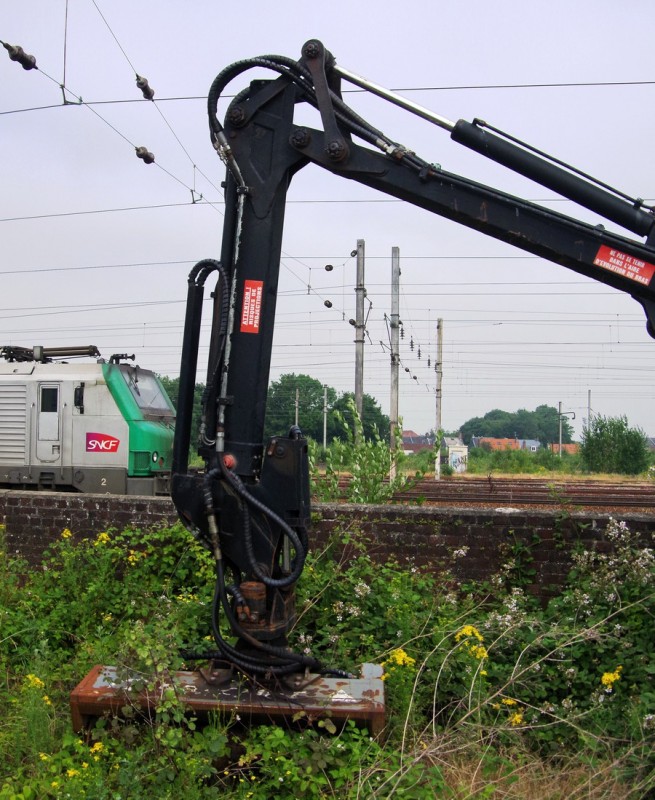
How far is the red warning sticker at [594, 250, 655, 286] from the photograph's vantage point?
194 inches

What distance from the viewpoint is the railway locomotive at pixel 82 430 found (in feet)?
44.4

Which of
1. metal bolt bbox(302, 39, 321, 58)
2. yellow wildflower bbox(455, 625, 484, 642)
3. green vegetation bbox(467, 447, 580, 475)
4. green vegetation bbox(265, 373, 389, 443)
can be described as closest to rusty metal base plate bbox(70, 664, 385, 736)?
yellow wildflower bbox(455, 625, 484, 642)

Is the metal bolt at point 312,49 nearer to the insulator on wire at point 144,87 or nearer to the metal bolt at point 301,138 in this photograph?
the metal bolt at point 301,138

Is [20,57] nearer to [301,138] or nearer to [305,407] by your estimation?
[301,138]

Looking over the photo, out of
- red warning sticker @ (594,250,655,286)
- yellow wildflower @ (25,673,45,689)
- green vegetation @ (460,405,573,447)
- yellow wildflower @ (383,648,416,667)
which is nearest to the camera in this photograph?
red warning sticker @ (594,250,655,286)

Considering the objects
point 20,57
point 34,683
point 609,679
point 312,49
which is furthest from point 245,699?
point 20,57

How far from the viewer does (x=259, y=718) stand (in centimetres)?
475

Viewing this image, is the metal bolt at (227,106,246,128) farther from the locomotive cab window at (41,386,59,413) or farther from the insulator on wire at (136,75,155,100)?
the locomotive cab window at (41,386,59,413)

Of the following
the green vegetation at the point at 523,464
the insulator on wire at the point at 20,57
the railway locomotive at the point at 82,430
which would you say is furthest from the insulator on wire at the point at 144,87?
the green vegetation at the point at 523,464

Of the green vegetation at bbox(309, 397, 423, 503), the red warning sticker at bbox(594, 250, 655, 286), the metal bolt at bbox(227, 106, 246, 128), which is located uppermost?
the metal bolt at bbox(227, 106, 246, 128)

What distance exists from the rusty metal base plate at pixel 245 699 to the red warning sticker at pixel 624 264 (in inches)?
114

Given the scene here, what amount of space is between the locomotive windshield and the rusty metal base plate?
9.36m

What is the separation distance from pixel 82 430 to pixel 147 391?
4.51 ft

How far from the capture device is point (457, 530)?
7.25 metres
